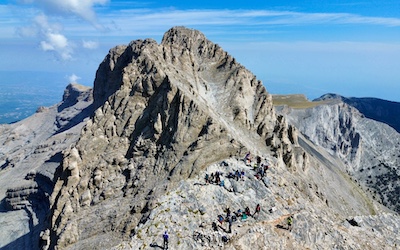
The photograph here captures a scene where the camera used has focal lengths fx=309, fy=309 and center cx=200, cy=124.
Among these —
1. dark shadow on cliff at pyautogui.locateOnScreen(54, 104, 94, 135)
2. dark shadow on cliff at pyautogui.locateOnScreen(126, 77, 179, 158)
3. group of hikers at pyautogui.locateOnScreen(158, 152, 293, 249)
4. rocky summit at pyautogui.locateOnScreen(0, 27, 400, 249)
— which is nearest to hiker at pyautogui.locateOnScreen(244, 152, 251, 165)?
group of hikers at pyautogui.locateOnScreen(158, 152, 293, 249)

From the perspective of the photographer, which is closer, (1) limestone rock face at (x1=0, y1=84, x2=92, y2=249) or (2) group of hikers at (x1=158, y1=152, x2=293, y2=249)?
(2) group of hikers at (x1=158, y1=152, x2=293, y2=249)

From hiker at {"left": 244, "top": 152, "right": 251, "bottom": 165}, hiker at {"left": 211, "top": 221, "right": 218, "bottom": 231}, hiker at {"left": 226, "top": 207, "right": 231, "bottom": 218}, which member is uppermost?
hiker at {"left": 244, "top": 152, "right": 251, "bottom": 165}

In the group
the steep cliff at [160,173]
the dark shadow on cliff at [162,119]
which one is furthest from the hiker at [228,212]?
the dark shadow on cliff at [162,119]

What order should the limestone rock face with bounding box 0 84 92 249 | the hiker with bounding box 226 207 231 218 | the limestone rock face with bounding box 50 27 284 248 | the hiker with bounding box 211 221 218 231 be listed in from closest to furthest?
the hiker with bounding box 211 221 218 231 → the hiker with bounding box 226 207 231 218 → the limestone rock face with bounding box 50 27 284 248 → the limestone rock face with bounding box 0 84 92 249

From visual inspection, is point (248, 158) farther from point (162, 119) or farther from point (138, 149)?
point (138, 149)

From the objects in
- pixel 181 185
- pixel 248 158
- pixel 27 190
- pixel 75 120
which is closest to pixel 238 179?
pixel 248 158

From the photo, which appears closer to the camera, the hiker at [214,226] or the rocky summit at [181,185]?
the hiker at [214,226]

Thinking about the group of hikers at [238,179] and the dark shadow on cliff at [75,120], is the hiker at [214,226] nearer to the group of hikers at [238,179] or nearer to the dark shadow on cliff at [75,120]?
the group of hikers at [238,179]

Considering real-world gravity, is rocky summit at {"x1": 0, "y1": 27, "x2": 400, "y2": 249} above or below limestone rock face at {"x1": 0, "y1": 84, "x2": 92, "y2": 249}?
above

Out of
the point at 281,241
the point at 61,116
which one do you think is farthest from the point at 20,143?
the point at 281,241

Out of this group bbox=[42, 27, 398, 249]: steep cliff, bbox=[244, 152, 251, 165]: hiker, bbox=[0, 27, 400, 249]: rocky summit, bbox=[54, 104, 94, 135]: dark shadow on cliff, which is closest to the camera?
bbox=[0, 27, 400, 249]: rocky summit

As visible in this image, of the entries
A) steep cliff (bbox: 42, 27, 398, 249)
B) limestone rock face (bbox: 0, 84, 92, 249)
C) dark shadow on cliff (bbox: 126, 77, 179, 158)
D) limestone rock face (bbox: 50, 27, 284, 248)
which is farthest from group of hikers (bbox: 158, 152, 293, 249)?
limestone rock face (bbox: 0, 84, 92, 249)

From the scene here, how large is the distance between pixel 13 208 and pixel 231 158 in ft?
228

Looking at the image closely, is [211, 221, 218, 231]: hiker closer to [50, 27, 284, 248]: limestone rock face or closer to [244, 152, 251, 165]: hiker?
[50, 27, 284, 248]: limestone rock face
